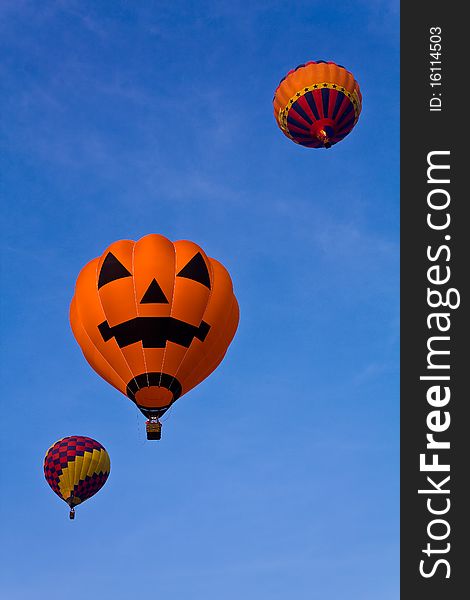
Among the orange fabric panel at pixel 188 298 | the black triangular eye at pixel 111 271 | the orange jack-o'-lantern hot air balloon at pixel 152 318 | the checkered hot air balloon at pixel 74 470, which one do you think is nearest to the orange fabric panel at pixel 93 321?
the orange jack-o'-lantern hot air balloon at pixel 152 318

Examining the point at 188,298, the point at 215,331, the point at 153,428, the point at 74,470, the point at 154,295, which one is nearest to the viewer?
the point at 154,295

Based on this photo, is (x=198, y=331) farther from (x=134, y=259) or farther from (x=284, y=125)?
(x=284, y=125)

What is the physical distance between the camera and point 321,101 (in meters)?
32.3

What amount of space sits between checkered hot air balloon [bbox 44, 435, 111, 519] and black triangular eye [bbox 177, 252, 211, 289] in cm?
1370

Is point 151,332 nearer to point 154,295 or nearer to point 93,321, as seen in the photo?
point 154,295

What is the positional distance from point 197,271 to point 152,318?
5.88 feet

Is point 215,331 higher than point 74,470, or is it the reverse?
point 74,470

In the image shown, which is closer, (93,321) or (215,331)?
(93,321)

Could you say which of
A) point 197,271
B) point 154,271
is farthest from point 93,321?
point 197,271

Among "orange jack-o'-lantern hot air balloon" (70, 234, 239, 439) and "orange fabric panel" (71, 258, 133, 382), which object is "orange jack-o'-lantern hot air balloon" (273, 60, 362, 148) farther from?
"orange fabric panel" (71, 258, 133, 382)

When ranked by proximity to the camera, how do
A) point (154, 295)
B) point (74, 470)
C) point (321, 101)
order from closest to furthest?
point (154, 295) < point (321, 101) < point (74, 470)

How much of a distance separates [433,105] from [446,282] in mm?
4116

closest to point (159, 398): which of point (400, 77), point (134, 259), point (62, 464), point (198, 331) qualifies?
point (198, 331)

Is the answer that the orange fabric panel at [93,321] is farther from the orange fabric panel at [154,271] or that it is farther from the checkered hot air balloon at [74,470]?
the checkered hot air balloon at [74,470]
